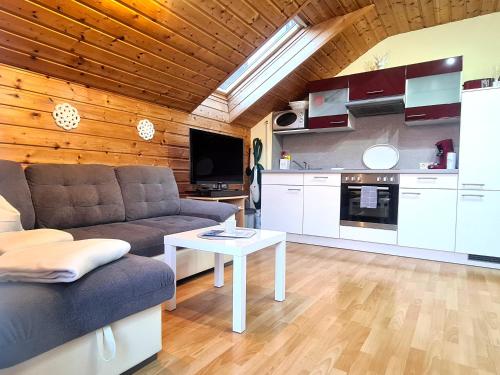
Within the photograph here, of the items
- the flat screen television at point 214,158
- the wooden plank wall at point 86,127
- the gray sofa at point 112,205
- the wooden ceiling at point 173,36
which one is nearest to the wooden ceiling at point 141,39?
the wooden ceiling at point 173,36

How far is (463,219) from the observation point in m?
2.91

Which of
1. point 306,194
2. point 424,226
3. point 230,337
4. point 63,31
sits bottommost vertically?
point 230,337

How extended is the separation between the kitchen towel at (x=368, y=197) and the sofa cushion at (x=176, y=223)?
5.68ft

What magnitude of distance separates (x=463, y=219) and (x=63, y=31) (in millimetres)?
3780

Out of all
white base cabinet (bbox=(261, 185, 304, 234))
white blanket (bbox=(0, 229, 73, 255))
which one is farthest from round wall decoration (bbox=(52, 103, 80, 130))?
white base cabinet (bbox=(261, 185, 304, 234))

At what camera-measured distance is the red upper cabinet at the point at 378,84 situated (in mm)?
3338

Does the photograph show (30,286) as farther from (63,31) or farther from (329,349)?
(63,31)

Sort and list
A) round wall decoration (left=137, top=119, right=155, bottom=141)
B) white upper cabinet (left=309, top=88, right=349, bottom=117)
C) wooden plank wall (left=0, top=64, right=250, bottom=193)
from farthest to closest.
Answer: white upper cabinet (left=309, top=88, right=349, bottom=117) < round wall decoration (left=137, top=119, right=155, bottom=141) < wooden plank wall (left=0, top=64, right=250, bottom=193)

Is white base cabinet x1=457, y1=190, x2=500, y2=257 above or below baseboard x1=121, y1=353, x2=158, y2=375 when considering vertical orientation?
above

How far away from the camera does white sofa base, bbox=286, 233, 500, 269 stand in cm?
299

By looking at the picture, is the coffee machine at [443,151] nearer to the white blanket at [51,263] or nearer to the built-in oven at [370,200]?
the built-in oven at [370,200]

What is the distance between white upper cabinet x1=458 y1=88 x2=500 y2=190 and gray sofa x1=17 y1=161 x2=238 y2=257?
2293 mm

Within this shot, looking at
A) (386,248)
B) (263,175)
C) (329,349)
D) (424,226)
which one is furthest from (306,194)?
(329,349)

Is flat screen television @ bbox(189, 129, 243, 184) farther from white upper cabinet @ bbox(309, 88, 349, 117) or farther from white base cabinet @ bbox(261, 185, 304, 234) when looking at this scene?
white upper cabinet @ bbox(309, 88, 349, 117)
